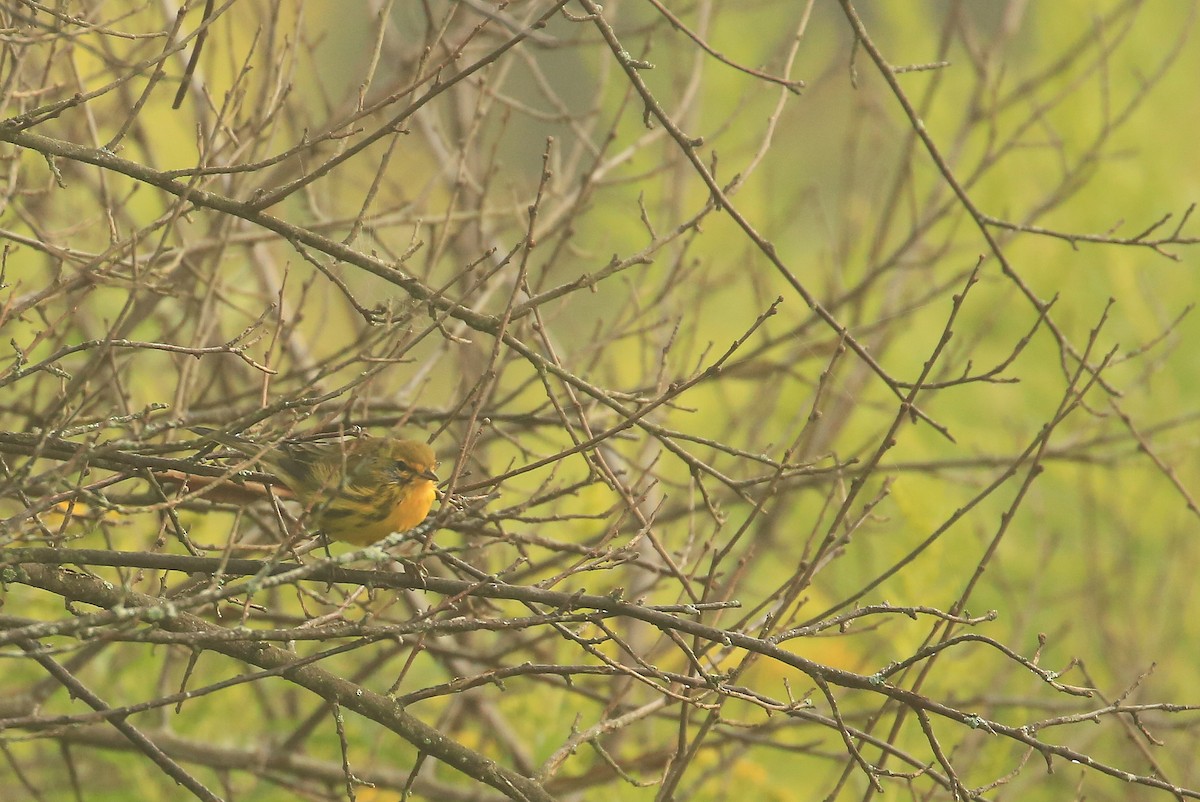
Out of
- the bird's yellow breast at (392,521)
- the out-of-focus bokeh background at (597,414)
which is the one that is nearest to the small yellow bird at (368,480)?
the bird's yellow breast at (392,521)

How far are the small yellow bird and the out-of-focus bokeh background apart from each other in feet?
0.40

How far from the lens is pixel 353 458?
13.7 feet

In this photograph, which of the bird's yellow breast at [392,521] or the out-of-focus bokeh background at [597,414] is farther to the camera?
the bird's yellow breast at [392,521]

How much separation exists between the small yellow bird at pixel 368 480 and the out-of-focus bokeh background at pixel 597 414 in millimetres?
121

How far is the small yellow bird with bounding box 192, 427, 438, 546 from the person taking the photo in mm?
3916

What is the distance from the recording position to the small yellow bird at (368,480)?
392 centimetres

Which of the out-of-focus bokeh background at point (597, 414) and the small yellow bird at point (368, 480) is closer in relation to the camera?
the out-of-focus bokeh background at point (597, 414)

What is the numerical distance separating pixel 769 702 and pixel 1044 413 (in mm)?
7170

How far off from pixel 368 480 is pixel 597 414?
1.60 metres

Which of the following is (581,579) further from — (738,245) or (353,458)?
(738,245)

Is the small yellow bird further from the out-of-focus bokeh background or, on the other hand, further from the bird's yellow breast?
the out-of-focus bokeh background

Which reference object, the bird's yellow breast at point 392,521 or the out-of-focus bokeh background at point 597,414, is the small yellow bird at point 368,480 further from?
the out-of-focus bokeh background at point 597,414

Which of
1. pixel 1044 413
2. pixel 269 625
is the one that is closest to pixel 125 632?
pixel 269 625

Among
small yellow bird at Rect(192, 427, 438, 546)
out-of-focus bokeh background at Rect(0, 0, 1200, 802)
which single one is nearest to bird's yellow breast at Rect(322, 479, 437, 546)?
small yellow bird at Rect(192, 427, 438, 546)
